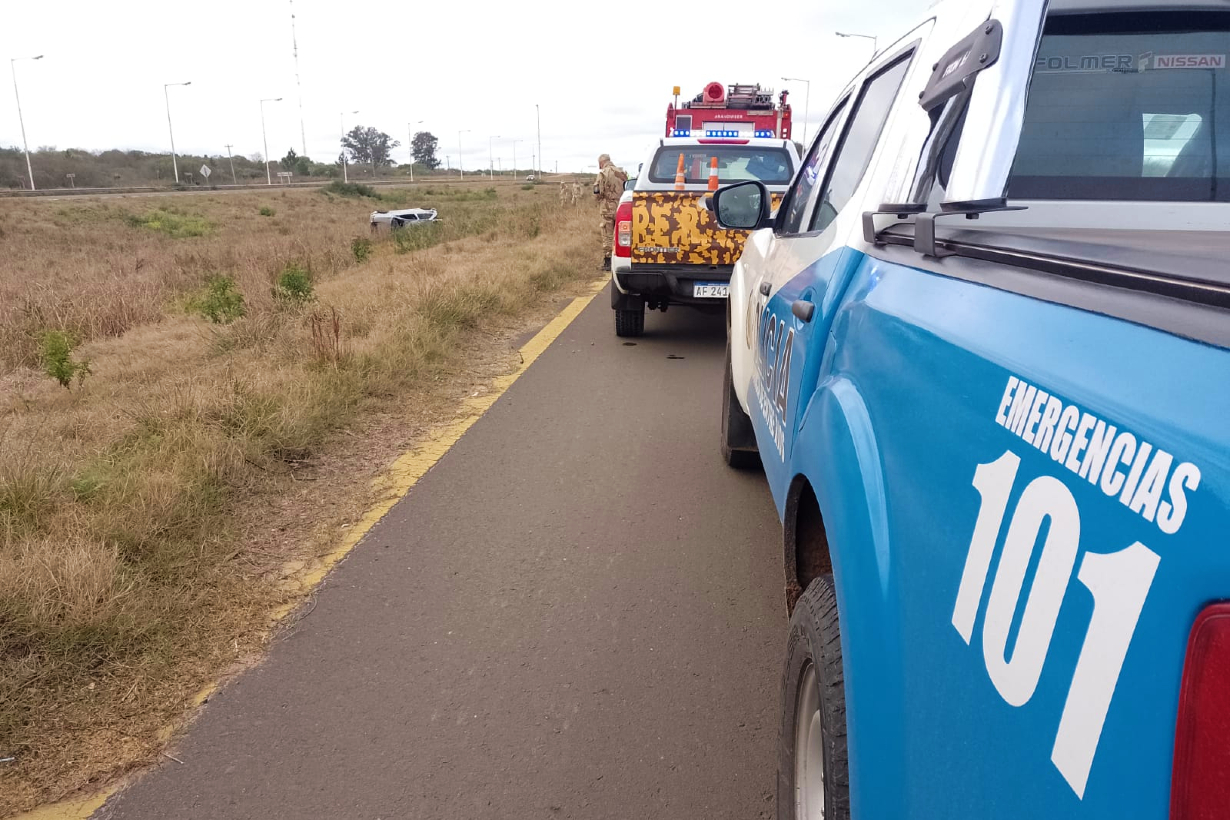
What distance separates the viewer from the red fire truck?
16.2 meters

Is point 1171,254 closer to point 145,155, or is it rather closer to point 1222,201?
point 1222,201

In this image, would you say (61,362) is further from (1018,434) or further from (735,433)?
(1018,434)

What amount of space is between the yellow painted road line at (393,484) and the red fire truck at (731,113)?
357 inches

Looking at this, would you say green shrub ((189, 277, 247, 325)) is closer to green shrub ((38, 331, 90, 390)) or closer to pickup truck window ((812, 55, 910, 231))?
green shrub ((38, 331, 90, 390))

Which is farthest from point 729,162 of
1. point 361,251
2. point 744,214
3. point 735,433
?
point 361,251

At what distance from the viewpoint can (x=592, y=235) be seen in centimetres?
1827

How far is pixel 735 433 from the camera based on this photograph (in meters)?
4.68

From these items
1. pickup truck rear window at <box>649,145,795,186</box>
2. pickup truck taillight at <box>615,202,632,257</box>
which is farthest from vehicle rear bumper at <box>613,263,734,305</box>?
pickup truck rear window at <box>649,145,795,186</box>

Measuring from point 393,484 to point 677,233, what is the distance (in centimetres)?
365

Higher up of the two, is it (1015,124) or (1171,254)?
(1015,124)

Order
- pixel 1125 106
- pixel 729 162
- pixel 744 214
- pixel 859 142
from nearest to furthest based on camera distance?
pixel 1125 106
pixel 859 142
pixel 744 214
pixel 729 162

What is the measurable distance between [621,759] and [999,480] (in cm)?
182

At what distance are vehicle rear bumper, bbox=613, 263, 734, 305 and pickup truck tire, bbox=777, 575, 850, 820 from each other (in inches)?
224

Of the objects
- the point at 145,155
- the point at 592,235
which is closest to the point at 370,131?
the point at 145,155
